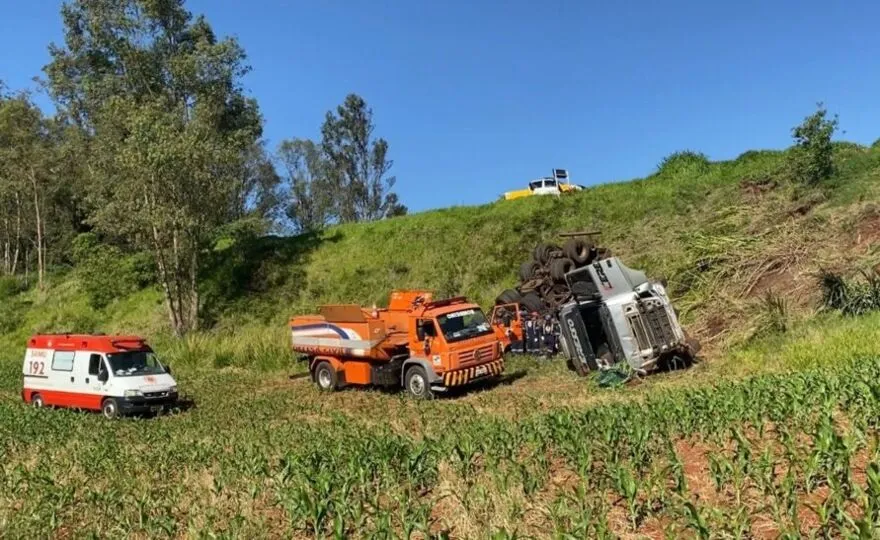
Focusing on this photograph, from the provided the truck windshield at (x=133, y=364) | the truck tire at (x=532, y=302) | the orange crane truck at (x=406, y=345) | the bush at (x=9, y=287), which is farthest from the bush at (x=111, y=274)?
the truck tire at (x=532, y=302)

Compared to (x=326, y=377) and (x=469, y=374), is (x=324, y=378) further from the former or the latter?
(x=469, y=374)

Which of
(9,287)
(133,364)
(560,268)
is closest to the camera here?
(133,364)

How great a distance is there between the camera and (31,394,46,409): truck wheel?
1854cm

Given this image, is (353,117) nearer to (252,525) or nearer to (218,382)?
(218,382)

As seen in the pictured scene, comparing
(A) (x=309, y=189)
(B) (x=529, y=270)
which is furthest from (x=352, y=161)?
(B) (x=529, y=270)

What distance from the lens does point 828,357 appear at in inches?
450

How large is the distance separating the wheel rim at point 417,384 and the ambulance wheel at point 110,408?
7157 mm

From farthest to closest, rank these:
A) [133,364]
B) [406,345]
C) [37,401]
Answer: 1. [37,401]
2. [406,345]
3. [133,364]

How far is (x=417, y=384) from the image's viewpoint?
16922 mm

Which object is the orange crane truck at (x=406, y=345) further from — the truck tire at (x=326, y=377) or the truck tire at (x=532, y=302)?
the truck tire at (x=532, y=302)

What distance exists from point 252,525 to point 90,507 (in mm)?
2194

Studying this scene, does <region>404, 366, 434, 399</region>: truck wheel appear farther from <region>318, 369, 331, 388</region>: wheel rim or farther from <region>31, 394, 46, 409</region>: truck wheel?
<region>31, 394, 46, 409</region>: truck wheel

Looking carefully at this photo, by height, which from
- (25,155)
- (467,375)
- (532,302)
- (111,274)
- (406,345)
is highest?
(25,155)

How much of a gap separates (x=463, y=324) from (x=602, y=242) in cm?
1124
